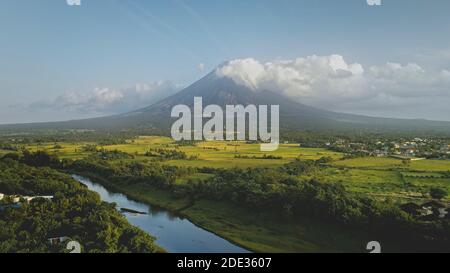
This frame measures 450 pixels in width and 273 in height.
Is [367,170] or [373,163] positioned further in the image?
[373,163]

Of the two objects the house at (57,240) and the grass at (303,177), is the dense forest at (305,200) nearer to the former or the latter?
the grass at (303,177)

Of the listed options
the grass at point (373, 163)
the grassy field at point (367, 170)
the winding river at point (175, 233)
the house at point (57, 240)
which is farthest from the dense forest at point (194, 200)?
the grass at point (373, 163)

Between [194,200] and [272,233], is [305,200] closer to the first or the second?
[272,233]

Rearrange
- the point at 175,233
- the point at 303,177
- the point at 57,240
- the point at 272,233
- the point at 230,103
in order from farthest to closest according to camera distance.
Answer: the point at 230,103 < the point at 303,177 < the point at 175,233 < the point at 272,233 < the point at 57,240

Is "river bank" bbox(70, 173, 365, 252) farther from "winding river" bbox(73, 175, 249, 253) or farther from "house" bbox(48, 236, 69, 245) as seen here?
"house" bbox(48, 236, 69, 245)

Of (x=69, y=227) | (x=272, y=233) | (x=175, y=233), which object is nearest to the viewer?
(x=69, y=227)

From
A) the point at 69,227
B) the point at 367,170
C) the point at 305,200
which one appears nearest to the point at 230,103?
the point at 367,170

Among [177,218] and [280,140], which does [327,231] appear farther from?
[280,140]

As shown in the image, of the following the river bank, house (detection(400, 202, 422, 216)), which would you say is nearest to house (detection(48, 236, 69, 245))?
the river bank
